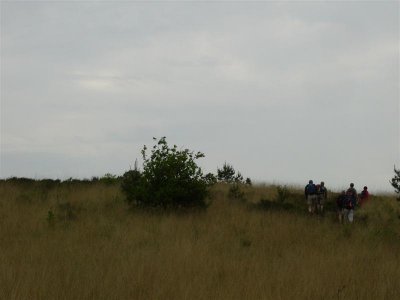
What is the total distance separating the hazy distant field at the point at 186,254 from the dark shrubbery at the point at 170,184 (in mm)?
795

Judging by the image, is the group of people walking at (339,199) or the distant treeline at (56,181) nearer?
the group of people walking at (339,199)

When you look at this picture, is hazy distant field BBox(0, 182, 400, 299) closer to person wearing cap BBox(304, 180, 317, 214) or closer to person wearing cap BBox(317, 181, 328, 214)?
person wearing cap BBox(304, 180, 317, 214)

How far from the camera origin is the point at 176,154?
660 inches

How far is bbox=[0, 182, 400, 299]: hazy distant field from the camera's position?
6.34 metres

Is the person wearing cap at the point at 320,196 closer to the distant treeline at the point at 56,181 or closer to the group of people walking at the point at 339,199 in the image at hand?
the group of people walking at the point at 339,199

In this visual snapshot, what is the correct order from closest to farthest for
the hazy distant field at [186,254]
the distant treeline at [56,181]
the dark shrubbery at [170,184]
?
the hazy distant field at [186,254], the dark shrubbery at [170,184], the distant treeline at [56,181]

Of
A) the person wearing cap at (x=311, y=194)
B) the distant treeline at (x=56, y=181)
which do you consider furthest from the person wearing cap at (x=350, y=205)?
the distant treeline at (x=56, y=181)

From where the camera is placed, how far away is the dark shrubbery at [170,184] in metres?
16.0

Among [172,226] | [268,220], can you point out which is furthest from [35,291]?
[268,220]

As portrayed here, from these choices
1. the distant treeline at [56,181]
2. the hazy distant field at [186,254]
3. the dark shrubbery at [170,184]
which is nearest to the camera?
the hazy distant field at [186,254]

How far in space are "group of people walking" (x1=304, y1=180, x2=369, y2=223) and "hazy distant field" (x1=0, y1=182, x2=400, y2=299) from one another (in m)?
0.79

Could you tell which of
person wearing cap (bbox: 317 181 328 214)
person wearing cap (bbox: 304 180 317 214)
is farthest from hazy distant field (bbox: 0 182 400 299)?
person wearing cap (bbox: 317 181 328 214)

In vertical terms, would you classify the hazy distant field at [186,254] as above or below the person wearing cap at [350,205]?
below

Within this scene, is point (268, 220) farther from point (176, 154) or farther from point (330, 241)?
point (176, 154)
